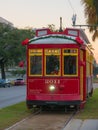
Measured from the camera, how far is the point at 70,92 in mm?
20438

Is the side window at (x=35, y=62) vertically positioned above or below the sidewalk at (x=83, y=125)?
above

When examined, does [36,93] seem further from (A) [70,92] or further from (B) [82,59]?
(B) [82,59]

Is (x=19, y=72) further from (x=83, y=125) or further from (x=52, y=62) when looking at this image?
(x=83, y=125)

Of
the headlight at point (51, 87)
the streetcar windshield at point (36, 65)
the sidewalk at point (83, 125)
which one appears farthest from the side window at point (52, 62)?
the sidewalk at point (83, 125)

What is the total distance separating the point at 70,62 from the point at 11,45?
191ft

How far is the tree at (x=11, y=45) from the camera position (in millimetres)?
77062

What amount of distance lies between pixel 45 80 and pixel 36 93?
68 cm

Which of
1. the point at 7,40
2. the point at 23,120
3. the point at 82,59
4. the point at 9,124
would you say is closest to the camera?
the point at 9,124

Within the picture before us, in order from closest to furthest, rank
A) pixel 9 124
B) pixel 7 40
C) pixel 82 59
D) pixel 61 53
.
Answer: pixel 9 124 < pixel 61 53 < pixel 82 59 < pixel 7 40

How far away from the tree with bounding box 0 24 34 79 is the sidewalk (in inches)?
2342

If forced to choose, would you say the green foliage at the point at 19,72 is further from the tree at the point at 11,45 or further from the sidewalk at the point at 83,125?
the sidewalk at the point at 83,125

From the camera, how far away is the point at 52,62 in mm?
20703

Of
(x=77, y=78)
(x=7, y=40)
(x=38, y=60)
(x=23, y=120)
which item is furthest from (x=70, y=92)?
(x=7, y=40)

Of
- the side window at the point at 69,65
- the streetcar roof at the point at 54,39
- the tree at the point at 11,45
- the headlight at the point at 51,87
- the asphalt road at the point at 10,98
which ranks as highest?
the tree at the point at 11,45
